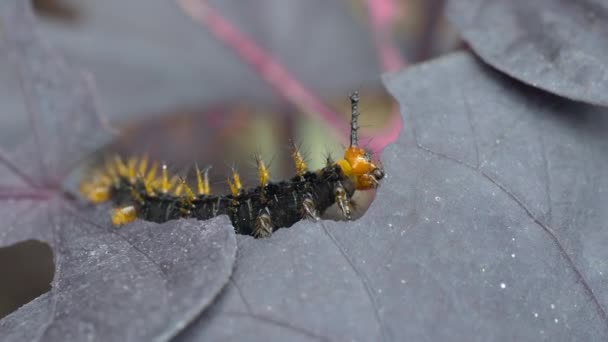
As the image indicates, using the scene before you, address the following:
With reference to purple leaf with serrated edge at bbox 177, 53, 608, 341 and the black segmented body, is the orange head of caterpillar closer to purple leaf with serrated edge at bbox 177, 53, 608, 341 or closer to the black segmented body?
the black segmented body

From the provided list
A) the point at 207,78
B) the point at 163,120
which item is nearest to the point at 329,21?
the point at 207,78

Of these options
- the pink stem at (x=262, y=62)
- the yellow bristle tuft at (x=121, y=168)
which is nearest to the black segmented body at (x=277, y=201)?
the yellow bristle tuft at (x=121, y=168)

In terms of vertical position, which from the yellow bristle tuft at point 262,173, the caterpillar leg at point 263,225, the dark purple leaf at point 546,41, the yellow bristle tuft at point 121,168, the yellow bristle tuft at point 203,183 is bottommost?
the yellow bristle tuft at point 121,168

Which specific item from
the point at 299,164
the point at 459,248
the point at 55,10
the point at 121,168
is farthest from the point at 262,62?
the point at 459,248

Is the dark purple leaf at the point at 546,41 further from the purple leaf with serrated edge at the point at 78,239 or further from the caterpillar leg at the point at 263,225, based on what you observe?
the purple leaf with serrated edge at the point at 78,239

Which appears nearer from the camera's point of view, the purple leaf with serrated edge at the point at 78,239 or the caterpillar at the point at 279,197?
the purple leaf with serrated edge at the point at 78,239

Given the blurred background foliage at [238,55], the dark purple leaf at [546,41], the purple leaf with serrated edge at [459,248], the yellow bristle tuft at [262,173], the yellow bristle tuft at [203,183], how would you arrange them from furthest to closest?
1. the blurred background foliage at [238,55]
2. the yellow bristle tuft at [203,183]
3. the yellow bristle tuft at [262,173]
4. the dark purple leaf at [546,41]
5. the purple leaf with serrated edge at [459,248]

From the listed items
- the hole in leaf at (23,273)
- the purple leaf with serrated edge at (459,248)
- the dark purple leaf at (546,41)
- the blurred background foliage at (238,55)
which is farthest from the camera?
the blurred background foliage at (238,55)
